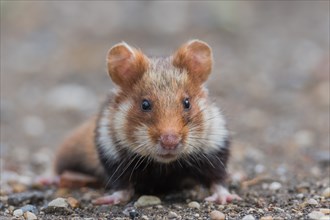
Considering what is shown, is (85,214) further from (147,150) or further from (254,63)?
(254,63)

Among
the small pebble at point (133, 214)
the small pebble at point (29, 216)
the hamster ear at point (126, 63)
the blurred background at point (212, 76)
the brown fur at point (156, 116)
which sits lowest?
the small pebble at point (29, 216)

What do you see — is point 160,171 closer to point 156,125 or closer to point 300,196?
point 156,125

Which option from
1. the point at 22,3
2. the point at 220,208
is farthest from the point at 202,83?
the point at 22,3

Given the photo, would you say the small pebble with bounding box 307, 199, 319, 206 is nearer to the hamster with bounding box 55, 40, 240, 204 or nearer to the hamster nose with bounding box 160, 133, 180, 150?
the hamster with bounding box 55, 40, 240, 204

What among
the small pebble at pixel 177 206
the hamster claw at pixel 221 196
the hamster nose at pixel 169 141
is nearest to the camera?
the hamster nose at pixel 169 141

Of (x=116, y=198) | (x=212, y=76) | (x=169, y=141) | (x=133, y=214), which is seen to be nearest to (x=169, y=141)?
(x=169, y=141)

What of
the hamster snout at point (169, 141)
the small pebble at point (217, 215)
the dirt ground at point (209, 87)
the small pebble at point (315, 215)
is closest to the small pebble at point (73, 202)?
the dirt ground at point (209, 87)

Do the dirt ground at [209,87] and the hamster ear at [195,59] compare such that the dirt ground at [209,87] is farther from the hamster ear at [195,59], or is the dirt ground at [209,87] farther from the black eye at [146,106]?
the black eye at [146,106]
